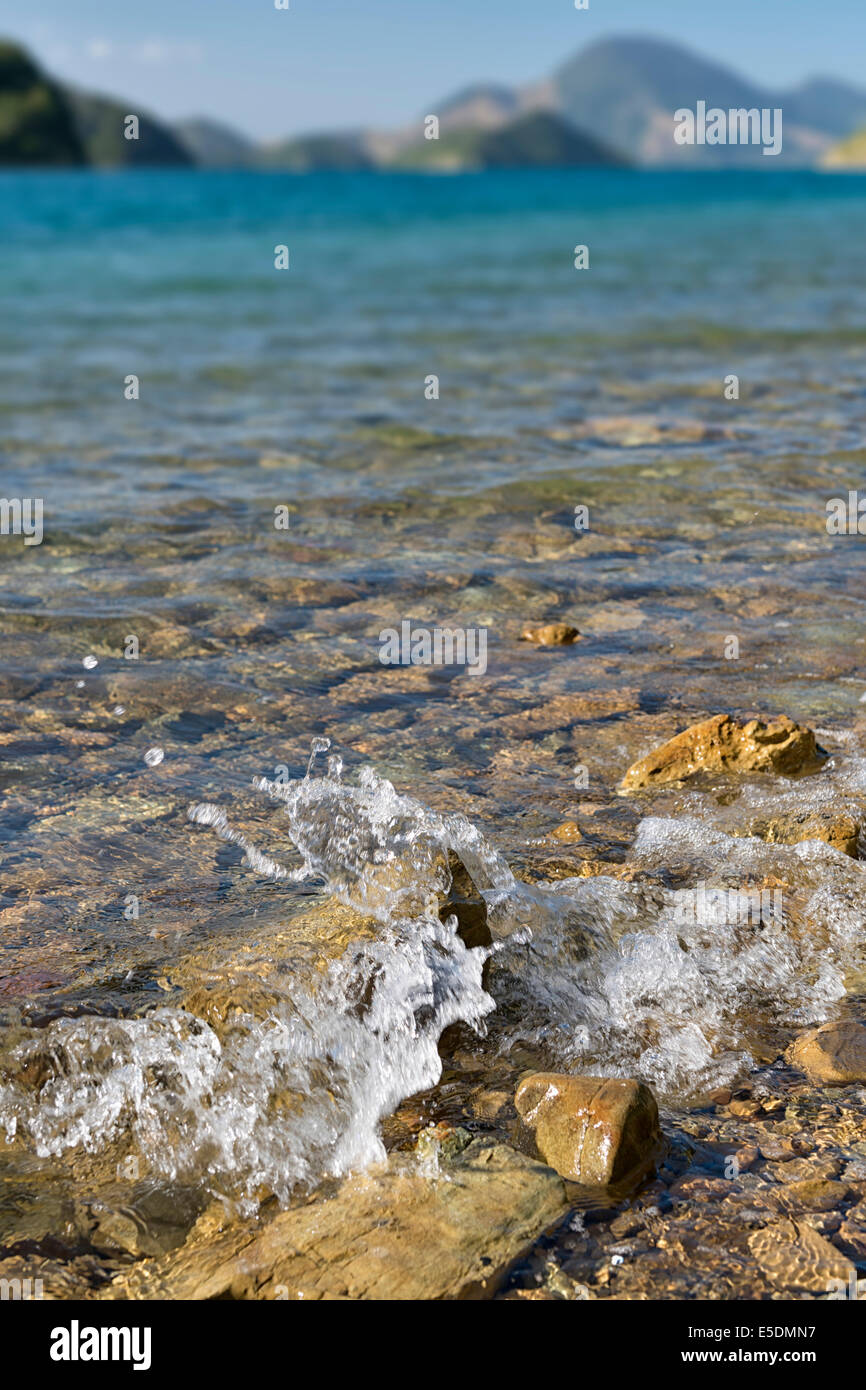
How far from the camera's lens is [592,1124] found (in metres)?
3.20

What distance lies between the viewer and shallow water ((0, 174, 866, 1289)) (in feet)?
11.8

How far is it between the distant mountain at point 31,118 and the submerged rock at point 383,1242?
162173mm

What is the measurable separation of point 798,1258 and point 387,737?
3.00m

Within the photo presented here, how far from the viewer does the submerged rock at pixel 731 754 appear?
5094 millimetres

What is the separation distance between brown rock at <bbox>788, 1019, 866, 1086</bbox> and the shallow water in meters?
0.08
